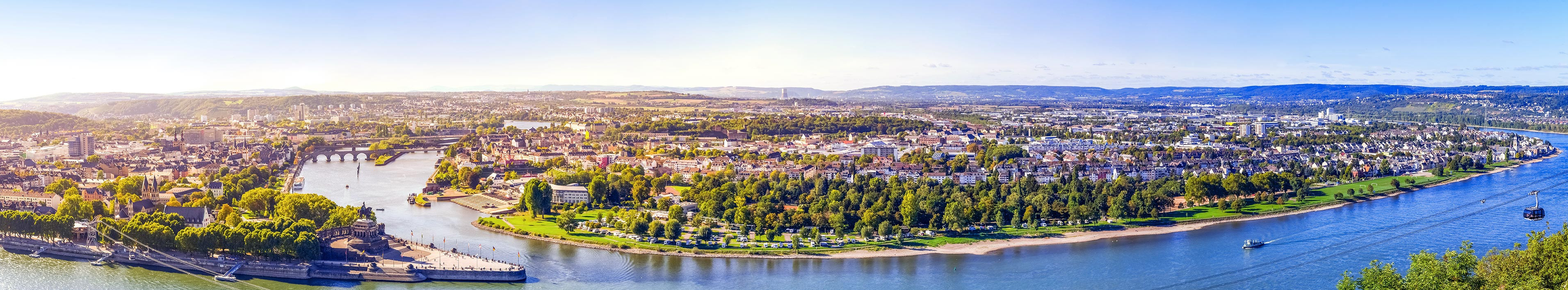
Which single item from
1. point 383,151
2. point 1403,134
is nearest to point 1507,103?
point 1403,134

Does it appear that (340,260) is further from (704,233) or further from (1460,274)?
(1460,274)

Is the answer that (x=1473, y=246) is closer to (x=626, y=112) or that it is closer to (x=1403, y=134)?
(x=1403, y=134)

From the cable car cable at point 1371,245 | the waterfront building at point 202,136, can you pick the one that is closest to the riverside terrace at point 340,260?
the cable car cable at point 1371,245

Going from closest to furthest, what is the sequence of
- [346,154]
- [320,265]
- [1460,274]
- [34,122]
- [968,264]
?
[1460,274]
[320,265]
[968,264]
[346,154]
[34,122]

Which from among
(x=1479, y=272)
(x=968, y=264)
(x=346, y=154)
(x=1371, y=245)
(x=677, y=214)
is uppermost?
(x=1479, y=272)

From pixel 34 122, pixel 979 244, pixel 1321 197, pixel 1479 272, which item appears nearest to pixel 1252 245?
pixel 979 244

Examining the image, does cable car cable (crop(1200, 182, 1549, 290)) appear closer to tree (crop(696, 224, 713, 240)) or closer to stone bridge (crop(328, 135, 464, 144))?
tree (crop(696, 224, 713, 240))

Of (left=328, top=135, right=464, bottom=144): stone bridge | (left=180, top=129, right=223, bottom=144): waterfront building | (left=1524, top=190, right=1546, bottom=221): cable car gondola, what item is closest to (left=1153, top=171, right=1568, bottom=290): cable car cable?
(left=1524, top=190, right=1546, bottom=221): cable car gondola
